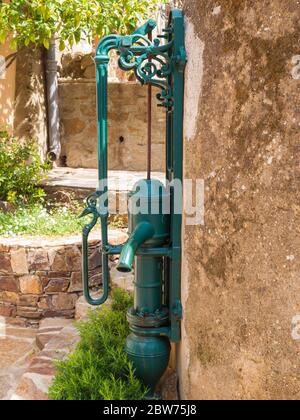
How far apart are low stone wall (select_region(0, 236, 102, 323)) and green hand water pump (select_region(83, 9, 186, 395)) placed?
2.13 meters

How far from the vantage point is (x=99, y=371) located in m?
2.32

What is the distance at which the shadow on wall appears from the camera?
6180mm

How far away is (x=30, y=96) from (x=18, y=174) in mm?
1429

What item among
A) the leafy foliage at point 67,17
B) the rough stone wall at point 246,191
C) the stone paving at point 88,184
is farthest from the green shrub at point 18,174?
the rough stone wall at point 246,191

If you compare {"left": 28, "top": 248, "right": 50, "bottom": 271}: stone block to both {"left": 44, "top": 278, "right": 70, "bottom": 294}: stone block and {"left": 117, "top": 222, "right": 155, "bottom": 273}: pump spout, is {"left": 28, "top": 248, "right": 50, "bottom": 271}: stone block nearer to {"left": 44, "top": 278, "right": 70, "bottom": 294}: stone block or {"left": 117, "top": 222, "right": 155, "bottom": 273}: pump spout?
{"left": 44, "top": 278, "right": 70, "bottom": 294}: stone block

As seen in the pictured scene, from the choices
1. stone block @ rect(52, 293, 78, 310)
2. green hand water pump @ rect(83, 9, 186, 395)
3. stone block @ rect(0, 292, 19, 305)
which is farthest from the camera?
stone block @ rect(0, 292, 19, 305)

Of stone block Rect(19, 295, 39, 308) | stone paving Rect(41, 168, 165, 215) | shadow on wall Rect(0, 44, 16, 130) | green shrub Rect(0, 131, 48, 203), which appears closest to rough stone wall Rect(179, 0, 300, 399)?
stone block Rect(19, 295, 39, 308)

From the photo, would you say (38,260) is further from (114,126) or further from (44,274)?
(114,126)

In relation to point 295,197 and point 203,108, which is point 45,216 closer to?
point 203,108

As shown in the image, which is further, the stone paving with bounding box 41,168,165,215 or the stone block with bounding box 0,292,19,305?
the stone paving with bounding box 41,168,165,215

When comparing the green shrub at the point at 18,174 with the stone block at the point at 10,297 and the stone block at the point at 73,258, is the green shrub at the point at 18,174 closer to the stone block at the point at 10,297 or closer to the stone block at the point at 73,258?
the stone block at the point at 10,297

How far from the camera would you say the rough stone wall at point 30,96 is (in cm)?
644

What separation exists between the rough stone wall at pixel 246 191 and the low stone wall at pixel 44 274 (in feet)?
9.00
